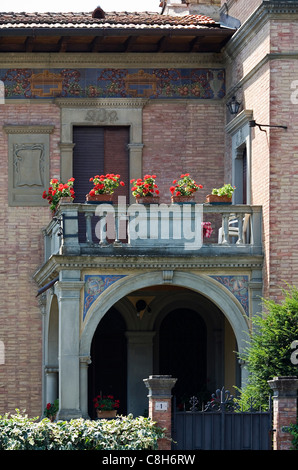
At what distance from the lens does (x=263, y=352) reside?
78.9 feet

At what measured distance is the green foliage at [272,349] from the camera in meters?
23.9

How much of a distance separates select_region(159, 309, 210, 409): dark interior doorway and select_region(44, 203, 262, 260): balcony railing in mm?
4570

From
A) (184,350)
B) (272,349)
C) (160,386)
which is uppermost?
(184,350)

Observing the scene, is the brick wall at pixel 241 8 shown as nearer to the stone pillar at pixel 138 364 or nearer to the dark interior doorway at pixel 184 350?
the dark interior doorway at pixel 184 350

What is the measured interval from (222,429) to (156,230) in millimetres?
4928

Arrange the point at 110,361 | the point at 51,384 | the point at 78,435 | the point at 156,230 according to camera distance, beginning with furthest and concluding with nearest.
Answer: the point at 110,361 → the point at 51,384 → the point at 156,230 → the point at 78,435

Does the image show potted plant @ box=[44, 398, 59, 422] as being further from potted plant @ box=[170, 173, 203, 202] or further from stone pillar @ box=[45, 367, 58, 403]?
potted plant @ box=[170, 173, 203, 202]

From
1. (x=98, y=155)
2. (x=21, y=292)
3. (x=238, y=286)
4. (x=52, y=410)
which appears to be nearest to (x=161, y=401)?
(x=238, y=286)

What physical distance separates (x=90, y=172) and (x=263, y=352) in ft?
23.5

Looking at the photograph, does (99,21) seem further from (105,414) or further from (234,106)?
(105,414)

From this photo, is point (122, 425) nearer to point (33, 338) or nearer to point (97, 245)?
point (97, 245)

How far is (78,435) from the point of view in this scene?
21.9 meters
